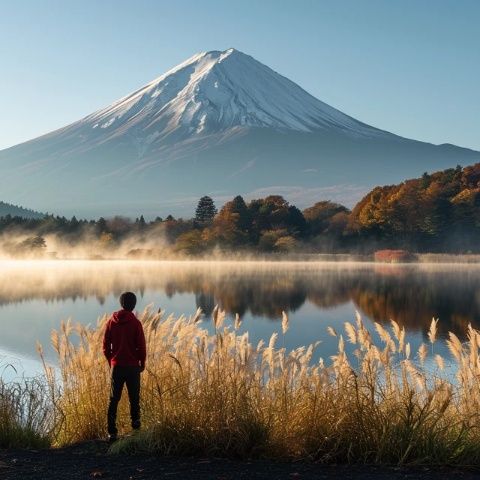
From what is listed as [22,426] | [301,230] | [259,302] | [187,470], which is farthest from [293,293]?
[301,230]

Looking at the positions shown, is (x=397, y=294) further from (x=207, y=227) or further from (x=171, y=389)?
(x=207, y=227)

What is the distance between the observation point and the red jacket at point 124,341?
7223mm

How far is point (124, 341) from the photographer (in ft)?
23.8

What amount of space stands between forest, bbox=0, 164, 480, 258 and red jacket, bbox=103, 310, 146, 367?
210ft

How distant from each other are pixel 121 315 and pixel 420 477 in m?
2.91

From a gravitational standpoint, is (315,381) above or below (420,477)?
above

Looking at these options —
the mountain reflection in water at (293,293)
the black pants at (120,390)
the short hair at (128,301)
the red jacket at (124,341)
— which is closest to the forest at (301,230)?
the mountain reflection in water at (293,293)

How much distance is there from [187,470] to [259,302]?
71.2 feet

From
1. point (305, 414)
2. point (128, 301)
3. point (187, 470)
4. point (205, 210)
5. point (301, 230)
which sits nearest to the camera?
→ point (187, 470)

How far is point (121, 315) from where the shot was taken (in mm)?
7344

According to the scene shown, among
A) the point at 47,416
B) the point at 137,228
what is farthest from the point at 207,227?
the point at 47,416

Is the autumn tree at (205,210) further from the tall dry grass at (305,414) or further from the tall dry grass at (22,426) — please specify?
the tall dry grass at (305,414)

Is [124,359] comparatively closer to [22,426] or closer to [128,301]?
[128,301]

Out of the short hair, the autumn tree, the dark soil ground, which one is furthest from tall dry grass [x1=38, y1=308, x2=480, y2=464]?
the autumn tree
